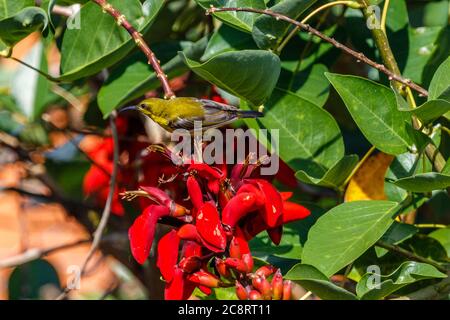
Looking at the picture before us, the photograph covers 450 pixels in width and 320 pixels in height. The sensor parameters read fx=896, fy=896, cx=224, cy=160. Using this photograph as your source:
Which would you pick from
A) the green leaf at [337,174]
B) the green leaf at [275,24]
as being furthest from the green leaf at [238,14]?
the green leaf at [337,174]

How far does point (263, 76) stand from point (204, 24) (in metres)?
0.67

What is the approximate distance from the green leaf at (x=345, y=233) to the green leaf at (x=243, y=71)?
20 cm

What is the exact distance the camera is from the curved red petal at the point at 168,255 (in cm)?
112

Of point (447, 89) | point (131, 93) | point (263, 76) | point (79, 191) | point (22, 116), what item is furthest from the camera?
point (79, 191)

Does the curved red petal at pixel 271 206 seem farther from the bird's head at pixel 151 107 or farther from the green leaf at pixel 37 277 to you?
the green leaf at pixel 37 277

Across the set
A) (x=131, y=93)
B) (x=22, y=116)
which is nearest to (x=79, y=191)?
(x=22, y=116)

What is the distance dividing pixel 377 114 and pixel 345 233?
0.17 meters

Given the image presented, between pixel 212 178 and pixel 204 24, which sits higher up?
pixel 204 24

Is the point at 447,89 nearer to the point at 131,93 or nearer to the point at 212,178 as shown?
the point at 212,178

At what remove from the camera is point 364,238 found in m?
1.18

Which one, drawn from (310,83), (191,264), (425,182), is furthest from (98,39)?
(425,182)

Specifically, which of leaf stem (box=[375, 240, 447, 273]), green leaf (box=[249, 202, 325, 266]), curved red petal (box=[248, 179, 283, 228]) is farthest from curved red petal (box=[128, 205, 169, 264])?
leaf stem (box=[375, 240, 447, 273])

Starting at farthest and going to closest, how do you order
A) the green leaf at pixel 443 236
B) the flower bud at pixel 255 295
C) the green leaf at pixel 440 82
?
the green leaf at pixel 443 236
the green leaf at pixel 440 82
the flower bud at pixel 255 295
